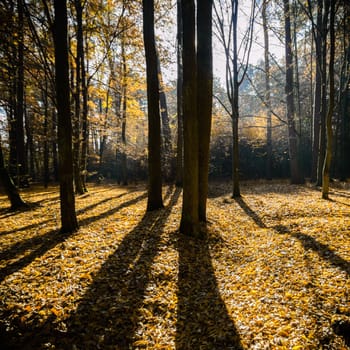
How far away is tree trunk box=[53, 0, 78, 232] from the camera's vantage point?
454cm

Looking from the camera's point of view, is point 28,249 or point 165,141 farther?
point 165,141

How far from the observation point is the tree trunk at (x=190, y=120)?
179 inches

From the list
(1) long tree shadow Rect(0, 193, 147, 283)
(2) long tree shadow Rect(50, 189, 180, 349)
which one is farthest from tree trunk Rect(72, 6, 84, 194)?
(2) long tree shadow Rect(50, 189, 180, 349)

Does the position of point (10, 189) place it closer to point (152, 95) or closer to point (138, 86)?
point (152, 95)

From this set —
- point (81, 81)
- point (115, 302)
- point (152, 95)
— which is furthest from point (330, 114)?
point (81, 81)

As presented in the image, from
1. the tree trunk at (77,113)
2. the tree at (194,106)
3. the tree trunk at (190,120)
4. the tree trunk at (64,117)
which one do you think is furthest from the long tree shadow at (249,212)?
the tree trunk at (77,113)

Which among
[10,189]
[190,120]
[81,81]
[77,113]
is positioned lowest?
[10,189]

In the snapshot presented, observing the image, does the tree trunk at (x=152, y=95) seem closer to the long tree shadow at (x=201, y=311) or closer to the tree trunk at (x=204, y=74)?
the tree trunk at (x=204, y=74)

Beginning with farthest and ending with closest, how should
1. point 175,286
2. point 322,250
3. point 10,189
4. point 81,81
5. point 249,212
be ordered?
point 81,81 → point 10,189 → point 249,212 → point 322,250 → point 175,286

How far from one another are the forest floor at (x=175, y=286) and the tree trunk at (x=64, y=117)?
620 mm

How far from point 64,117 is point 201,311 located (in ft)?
15.0

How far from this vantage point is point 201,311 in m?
2.97

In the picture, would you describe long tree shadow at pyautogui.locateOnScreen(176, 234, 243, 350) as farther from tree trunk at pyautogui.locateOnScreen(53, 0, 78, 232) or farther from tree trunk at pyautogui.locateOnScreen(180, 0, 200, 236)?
tree trunk at pyautogui.locateOnScreen(53, 0, 78, 232)

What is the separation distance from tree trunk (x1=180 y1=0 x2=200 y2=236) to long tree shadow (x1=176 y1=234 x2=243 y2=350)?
88cm
